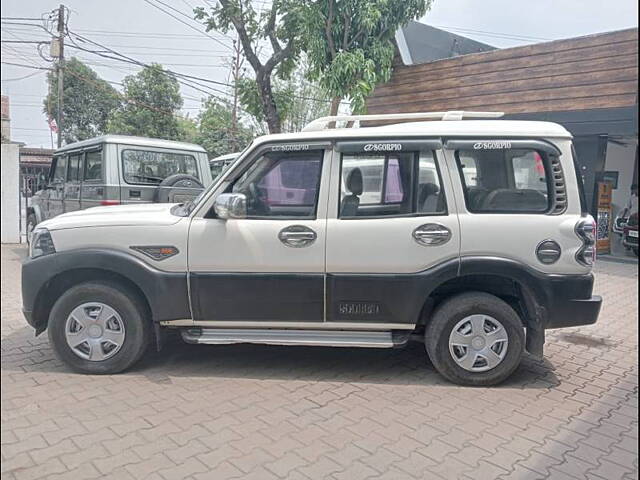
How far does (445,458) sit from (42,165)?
789cm

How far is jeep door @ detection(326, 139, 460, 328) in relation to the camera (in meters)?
3.52

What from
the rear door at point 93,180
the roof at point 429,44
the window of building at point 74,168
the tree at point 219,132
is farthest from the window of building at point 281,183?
the roof at point 429,44

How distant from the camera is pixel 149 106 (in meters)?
4.77

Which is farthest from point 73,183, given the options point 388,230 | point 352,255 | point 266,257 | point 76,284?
point 388,230

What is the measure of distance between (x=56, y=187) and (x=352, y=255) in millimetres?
6269

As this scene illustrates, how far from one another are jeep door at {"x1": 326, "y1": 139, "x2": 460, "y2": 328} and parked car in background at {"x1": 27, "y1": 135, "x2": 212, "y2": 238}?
2.67 metres

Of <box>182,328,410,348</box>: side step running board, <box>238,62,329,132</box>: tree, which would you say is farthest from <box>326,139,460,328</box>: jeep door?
<box>238,62,329,132</box>: tree

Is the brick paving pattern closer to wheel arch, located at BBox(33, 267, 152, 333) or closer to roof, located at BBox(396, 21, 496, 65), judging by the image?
wheel arch, located at BBox(33, 267, 152, 333)

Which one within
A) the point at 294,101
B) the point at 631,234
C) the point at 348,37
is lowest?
the point at 631,234

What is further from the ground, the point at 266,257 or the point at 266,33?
the point at 266,33

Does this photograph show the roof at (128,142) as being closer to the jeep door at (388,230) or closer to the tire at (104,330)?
the tire at (104,330)

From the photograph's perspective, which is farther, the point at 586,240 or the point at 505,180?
the point at 505,180

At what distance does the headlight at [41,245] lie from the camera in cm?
359

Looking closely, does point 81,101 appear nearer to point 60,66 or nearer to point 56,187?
point 60,66
